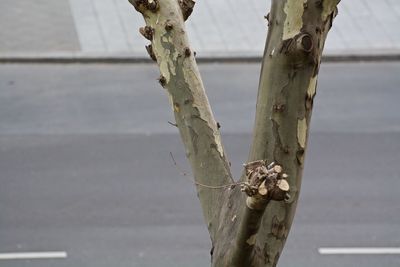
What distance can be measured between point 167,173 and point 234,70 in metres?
4.05

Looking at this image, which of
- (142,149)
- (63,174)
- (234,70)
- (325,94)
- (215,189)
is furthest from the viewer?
(234,70)

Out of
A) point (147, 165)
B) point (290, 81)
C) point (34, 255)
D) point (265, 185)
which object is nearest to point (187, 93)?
point (290, 81)

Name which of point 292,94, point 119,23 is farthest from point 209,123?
point 119,23

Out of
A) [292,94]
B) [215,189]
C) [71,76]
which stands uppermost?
[292,94]

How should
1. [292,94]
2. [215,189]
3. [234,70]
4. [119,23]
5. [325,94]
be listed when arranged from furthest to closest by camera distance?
[119,23] < [234,70] < [325,94] < [215,189] < [292,94]

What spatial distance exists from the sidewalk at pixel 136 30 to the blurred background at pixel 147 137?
33 millimetres

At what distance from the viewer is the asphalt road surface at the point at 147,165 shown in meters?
9.81

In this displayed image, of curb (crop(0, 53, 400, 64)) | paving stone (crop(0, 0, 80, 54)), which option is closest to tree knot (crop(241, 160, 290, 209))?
curb (crop(0, 53, 400, 64))

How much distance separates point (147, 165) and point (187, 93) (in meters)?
7.97

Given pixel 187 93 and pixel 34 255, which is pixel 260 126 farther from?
pixel 34 255

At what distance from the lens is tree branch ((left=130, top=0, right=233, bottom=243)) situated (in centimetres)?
360

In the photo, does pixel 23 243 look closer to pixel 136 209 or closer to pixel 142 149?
pixel 136 209

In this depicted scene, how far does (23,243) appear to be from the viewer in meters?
9.84

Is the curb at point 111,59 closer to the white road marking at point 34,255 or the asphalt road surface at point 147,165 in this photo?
the asphalt road surface at point 147,165
